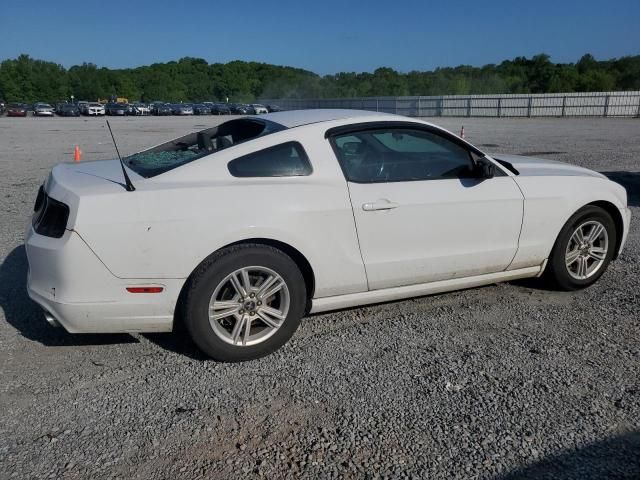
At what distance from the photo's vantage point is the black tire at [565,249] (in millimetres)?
4574

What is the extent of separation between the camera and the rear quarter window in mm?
3619

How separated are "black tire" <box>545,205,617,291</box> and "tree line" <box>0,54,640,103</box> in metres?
64.6

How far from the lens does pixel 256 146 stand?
370 centimetres

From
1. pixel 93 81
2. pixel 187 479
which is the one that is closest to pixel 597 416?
pixel 187 479

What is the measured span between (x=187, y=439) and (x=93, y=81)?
132124mm

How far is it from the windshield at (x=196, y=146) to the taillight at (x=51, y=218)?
0.56 meters

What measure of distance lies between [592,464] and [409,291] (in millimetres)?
1747

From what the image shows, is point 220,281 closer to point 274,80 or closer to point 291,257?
point 291,257

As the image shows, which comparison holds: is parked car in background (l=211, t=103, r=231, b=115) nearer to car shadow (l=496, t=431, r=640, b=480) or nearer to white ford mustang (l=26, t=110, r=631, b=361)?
white ford mustang (l=26, t=110, r=631, b=361)

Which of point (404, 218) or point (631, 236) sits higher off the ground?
point (404, 218)

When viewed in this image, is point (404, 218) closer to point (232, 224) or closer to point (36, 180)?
point (232, 224)

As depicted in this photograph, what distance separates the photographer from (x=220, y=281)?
11.1 feet

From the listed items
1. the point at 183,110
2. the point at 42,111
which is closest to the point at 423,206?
the point at 42,111

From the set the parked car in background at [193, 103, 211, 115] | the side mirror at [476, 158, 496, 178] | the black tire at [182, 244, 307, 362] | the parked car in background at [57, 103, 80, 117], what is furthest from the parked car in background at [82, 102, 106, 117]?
the black tire at [182, 244, 307, 362]
